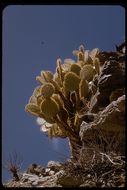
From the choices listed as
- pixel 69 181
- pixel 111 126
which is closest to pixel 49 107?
pixel 111 126

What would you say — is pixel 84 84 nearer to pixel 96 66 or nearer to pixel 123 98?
pixel 96 66

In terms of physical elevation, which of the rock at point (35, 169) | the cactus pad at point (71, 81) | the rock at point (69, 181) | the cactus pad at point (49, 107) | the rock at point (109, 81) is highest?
the cactus pad at point (71, 81)

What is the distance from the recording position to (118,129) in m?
4.00

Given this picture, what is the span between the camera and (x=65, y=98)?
16.8 ft

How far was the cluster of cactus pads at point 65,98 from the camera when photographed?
4.89m

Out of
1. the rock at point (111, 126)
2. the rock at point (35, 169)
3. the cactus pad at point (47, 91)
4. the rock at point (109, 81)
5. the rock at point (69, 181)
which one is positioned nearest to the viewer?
the rock at point (69, 181)

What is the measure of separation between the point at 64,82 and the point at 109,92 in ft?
2.21

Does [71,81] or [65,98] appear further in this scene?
[65,98]

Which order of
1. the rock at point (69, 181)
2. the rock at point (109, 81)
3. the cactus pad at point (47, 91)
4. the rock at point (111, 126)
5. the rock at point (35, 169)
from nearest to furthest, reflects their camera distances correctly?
the rock at point (69, 181), the rock at point (111, 126), the rock at point (109, 81), the rock at point (35, 169), the cactus pad at point (47, 91)

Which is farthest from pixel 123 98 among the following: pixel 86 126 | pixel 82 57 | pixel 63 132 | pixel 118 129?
pixel 82 57

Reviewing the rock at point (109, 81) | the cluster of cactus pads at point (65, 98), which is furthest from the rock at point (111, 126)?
the cluster of cactus pads at point (65, 98)

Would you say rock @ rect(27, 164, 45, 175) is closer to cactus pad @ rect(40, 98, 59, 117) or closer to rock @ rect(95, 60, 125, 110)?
cactus pad @ rect(40, 98, 59, 117)

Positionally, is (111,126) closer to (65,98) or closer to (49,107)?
(49,107)

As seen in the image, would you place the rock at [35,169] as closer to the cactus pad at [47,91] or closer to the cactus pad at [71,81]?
the cactus pad at [47,91]
